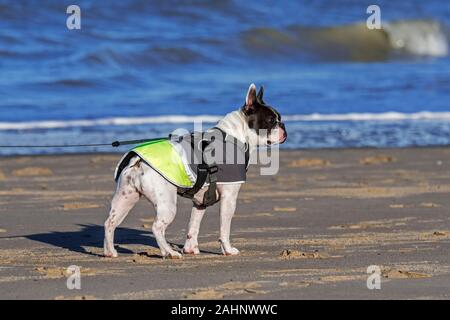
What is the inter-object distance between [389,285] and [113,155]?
8.96 meters

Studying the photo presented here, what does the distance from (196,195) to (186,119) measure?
11.5 m

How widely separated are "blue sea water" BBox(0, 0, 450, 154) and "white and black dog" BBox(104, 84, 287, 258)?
26.7ft

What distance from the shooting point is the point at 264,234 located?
9242mm

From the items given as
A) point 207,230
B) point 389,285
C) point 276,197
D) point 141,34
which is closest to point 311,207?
point 276,197

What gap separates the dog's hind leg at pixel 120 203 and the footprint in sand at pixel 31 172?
5645mm

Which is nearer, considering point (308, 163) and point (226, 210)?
point (226, 210)

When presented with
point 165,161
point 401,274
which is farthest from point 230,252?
point 401,274

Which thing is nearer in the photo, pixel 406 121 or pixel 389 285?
pixel 389 285

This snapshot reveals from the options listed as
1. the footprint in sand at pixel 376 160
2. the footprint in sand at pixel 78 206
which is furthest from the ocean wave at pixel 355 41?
the footprint in sand at pixel 78 206

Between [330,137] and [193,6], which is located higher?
[193,6]

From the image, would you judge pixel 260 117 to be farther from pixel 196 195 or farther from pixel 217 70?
pixel 217 70

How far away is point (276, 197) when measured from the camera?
1148 centimetres

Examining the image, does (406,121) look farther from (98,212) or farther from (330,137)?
(98,212)

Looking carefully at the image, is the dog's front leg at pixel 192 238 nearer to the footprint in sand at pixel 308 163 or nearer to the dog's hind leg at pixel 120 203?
the dog's hind leg at pixel 120 203
